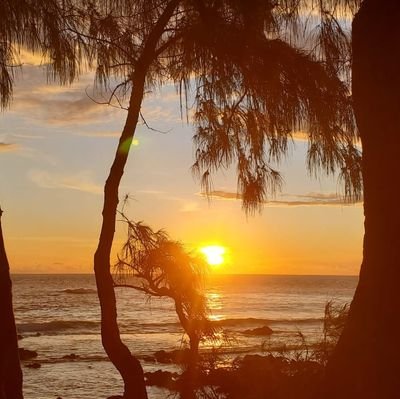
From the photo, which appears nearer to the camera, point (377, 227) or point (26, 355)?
point (377, 227)

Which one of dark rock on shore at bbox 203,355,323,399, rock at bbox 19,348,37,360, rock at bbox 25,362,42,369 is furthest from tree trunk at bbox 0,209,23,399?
rock at bbox 19,348,37,360

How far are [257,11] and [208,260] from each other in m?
3.59

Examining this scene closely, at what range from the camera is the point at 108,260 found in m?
4.91

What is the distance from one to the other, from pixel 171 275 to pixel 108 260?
186cm

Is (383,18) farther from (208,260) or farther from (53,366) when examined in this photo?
(53,366)

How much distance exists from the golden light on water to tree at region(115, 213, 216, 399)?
115mm

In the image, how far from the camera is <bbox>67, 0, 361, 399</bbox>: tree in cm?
454

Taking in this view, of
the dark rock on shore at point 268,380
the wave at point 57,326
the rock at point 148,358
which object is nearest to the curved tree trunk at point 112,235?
the dark rock on shore at point 268,380

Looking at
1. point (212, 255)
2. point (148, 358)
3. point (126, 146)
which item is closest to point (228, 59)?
point (126, 146)

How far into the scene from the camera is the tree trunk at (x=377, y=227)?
9.64 ft

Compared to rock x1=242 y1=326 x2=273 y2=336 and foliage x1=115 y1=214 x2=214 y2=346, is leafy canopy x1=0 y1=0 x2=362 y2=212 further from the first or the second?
rock x1=242 y1=326 x2=273 y2=336

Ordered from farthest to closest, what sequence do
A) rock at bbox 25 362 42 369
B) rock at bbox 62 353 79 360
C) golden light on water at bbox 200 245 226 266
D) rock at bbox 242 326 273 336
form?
rock at bbox 242 326 273 336
rock at bbox 62 353 79 360
rock at bbox 25 362 42 369
golden light on water at bbox 200 245 226 266

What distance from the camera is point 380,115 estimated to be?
308cm

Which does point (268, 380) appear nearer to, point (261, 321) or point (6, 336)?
point (6, 336)
